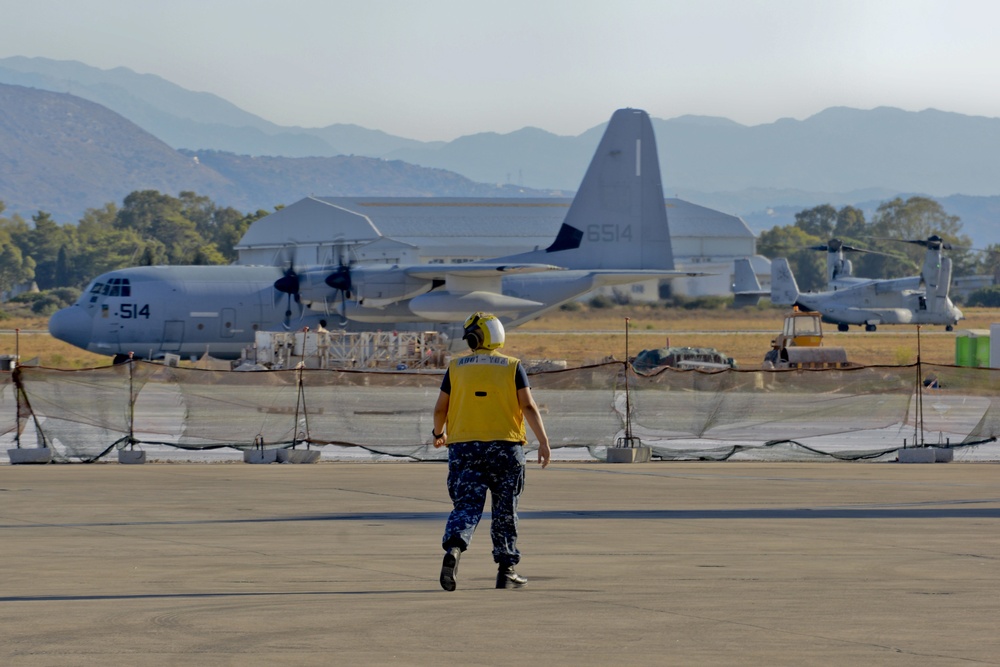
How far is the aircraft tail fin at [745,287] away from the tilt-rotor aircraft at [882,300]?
2100 millimetres

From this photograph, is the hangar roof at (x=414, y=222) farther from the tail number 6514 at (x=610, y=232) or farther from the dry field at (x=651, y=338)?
the tail number 6514 at (x=610, y=232)

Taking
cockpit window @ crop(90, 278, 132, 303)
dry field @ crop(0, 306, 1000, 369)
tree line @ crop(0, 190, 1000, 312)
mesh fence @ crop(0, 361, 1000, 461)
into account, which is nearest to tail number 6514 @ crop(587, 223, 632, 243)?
dry field @ crop(0, 306, 1000, 369)

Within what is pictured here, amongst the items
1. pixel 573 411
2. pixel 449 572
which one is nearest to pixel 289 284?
pixel 573 411

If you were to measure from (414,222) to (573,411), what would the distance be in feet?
303

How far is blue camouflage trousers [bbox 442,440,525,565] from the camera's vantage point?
32.1 ft

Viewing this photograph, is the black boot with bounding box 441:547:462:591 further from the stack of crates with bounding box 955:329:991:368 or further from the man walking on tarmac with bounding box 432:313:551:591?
the stack of crates with bounding box 955:329:991:368

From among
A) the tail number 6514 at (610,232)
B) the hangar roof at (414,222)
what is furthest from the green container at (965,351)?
the hangar roof at (414,222)

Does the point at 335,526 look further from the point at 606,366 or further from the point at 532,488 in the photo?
the point at 606,366

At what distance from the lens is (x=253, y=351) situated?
137 feet

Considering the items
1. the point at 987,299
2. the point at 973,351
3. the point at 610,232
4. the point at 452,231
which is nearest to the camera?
the point at 973,351

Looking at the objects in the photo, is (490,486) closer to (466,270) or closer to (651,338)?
(466,270)

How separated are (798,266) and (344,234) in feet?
228

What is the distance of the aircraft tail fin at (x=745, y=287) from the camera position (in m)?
92.2

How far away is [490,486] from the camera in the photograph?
32.5 ft
